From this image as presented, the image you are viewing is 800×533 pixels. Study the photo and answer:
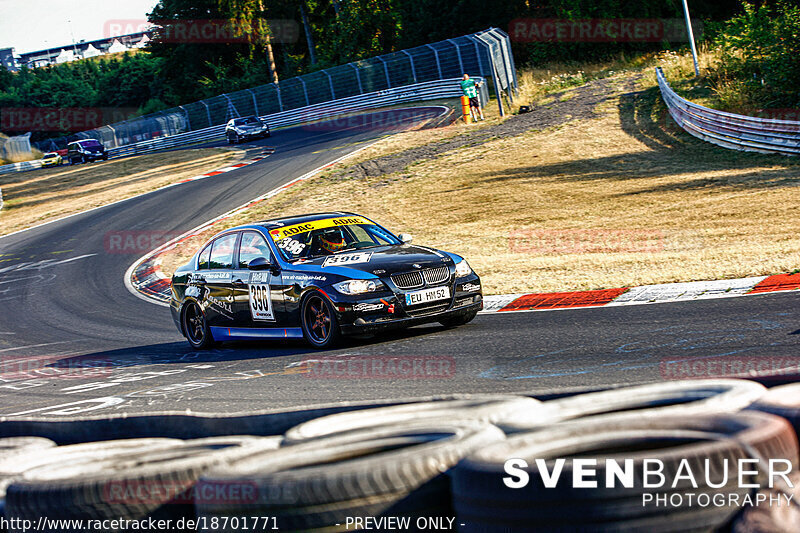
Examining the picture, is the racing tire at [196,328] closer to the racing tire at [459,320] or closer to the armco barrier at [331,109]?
the racing tire at [459,320]

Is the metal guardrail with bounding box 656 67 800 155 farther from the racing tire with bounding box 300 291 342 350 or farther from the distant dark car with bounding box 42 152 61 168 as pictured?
the distant dark car with bounding box 42 152 61 168

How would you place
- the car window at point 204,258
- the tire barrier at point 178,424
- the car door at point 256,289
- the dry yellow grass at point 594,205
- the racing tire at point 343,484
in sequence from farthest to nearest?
the dry yellow grass at point 594,205 → the car window at point 204,258 → the car door at point 256,289 → the tire barrier at point 178,424 → the racing tire at point 343,484

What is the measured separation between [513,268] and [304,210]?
39.0ft

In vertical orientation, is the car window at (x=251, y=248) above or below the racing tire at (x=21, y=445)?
above

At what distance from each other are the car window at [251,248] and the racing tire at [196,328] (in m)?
1.16

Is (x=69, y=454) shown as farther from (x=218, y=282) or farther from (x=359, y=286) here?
(x=218, y=282)

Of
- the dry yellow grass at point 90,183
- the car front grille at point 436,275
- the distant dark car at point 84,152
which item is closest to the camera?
the car front grille at point 436,275

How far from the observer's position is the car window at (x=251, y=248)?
435 inches

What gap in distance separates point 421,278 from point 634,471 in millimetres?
7197

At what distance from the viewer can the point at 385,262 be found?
10.1 metres

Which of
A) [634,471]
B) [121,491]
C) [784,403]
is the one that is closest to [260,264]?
[121,491]

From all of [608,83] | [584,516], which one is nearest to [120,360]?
[584,516]

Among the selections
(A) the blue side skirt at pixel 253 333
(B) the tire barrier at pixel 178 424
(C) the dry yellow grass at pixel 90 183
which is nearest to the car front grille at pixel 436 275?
(A) the blue side skirt at pixel 253 333

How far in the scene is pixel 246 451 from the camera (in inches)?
156
